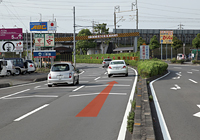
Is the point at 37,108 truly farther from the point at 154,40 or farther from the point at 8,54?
the point at 8,54

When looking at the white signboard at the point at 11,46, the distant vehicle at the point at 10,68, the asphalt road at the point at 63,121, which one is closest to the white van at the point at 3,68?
the distant vehicle at the point at 10,68

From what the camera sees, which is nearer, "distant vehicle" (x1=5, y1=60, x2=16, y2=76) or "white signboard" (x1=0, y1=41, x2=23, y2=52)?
"distant vehicle" (x1=5, y1=60, x2=16, y2=76)

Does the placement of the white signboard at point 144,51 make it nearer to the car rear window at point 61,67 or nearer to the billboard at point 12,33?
the car rear window at point 61,67

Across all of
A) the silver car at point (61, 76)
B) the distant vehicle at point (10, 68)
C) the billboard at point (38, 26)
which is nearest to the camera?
the silver car at point (61, 76)

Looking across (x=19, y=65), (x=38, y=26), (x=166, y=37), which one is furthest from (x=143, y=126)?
(x=166, y=37)

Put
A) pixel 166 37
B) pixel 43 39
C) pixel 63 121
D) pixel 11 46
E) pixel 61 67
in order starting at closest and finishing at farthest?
pixel 63 121
pixel 61 67
pixel 11 46
pixel 43 39
pixel 166 37

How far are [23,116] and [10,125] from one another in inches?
47.1

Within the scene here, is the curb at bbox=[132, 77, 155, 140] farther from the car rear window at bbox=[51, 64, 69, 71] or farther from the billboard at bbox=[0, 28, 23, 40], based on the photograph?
the billboard at bbox=[0, 28, 23, 40]

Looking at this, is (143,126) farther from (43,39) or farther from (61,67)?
(43,39)

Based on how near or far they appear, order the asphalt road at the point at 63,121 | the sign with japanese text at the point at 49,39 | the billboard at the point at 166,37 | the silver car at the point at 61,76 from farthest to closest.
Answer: the billboard at the point at 166,37 < the sign with japanese text at the point at 49,39 < the silver car at the point at 61,76 < the asphalt road at the point at 63,121

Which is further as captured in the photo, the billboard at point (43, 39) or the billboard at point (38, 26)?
the billboard at point (38, 26)

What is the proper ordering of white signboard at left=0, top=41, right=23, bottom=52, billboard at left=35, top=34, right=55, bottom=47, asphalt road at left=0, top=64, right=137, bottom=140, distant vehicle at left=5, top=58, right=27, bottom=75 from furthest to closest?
billboard at left=35, top=34, right=55, bottom=47, white signboard at left=0, top=41, right=23, bottom=52, distant vehicle at left=5, top=58, right=27, bottom=75, asphalt road at left=0, top=64, right=137, bottom=140

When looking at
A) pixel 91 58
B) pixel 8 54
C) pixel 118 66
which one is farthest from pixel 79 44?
pixel 118 66

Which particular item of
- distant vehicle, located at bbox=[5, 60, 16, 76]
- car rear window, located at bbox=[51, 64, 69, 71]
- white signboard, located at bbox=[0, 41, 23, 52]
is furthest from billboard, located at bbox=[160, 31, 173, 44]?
car rear window, located at bbox=[51, 64, 69, 71]
